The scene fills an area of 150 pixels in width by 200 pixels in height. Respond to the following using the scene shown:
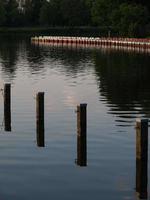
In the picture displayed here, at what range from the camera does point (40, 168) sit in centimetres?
2481

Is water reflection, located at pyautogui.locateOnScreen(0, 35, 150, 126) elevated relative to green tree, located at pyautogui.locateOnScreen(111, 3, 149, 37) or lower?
lower

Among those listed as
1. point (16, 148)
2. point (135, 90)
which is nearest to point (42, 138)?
point (16, 148)

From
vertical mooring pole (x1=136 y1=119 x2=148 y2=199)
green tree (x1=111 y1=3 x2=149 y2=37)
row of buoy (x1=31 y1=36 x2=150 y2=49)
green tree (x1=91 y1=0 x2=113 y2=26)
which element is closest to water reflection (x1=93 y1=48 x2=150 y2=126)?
vertical mooring pole (x1=136 y1=119 x2=148 y2=199)

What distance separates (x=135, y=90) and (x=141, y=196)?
31891mm

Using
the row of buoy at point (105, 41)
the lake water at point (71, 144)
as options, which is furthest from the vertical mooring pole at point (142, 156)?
the row of buoy at point (105, 41)

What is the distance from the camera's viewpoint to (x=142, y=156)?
21359 mm

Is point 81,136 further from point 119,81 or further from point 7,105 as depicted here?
point 119,81

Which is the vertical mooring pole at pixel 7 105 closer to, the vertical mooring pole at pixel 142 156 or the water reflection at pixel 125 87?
the water reflection at pixel 125 87

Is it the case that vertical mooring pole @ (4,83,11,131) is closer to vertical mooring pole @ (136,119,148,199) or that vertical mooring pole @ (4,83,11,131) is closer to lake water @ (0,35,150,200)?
lake water @ (0,35,150,200)

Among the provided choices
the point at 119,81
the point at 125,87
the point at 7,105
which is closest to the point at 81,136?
the point at 7,105

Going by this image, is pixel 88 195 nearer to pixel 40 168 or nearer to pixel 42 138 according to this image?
pixel 40 168

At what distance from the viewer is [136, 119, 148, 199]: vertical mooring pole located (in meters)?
20.7

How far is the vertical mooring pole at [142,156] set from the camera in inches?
814

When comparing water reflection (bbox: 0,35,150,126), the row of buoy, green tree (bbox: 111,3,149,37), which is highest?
green tree (bbox: 111,3,149,37)
